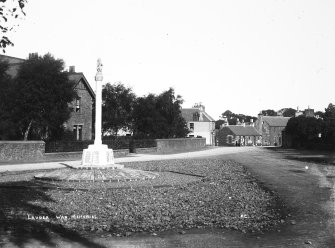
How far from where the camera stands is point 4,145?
1118 inches

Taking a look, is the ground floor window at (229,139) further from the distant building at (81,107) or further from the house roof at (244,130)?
the distant building at (81,107)

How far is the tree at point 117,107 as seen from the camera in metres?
58.2

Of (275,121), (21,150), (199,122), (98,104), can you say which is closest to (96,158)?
(98,104)

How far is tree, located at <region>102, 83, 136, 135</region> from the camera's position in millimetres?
58156

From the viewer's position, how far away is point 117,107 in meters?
60.2

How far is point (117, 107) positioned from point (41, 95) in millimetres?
25797

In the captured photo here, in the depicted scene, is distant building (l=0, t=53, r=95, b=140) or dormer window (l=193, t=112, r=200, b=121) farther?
dormer window (l=193, t=112, r=200, b=121)

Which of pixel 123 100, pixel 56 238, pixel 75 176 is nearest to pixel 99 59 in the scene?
pixel 75 176

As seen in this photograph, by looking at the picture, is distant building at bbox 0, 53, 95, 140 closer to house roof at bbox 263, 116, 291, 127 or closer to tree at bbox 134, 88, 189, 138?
tree at bbox 134, 88, 189, 138

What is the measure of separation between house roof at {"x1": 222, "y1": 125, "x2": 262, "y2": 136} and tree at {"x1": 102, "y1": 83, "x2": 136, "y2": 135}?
46.7 meters

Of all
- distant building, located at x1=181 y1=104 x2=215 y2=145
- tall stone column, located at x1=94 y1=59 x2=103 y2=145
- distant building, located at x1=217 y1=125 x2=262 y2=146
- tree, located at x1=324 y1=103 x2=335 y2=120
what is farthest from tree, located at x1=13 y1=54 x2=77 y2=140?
distant building, located at x1=217 y1=125 x2=262 y2=146

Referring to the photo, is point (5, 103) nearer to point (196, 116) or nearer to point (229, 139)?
point (196, 116)

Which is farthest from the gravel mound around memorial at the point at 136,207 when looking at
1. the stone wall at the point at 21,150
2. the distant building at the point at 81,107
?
the distant building at the point at 81,107

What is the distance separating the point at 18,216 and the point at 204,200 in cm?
544
